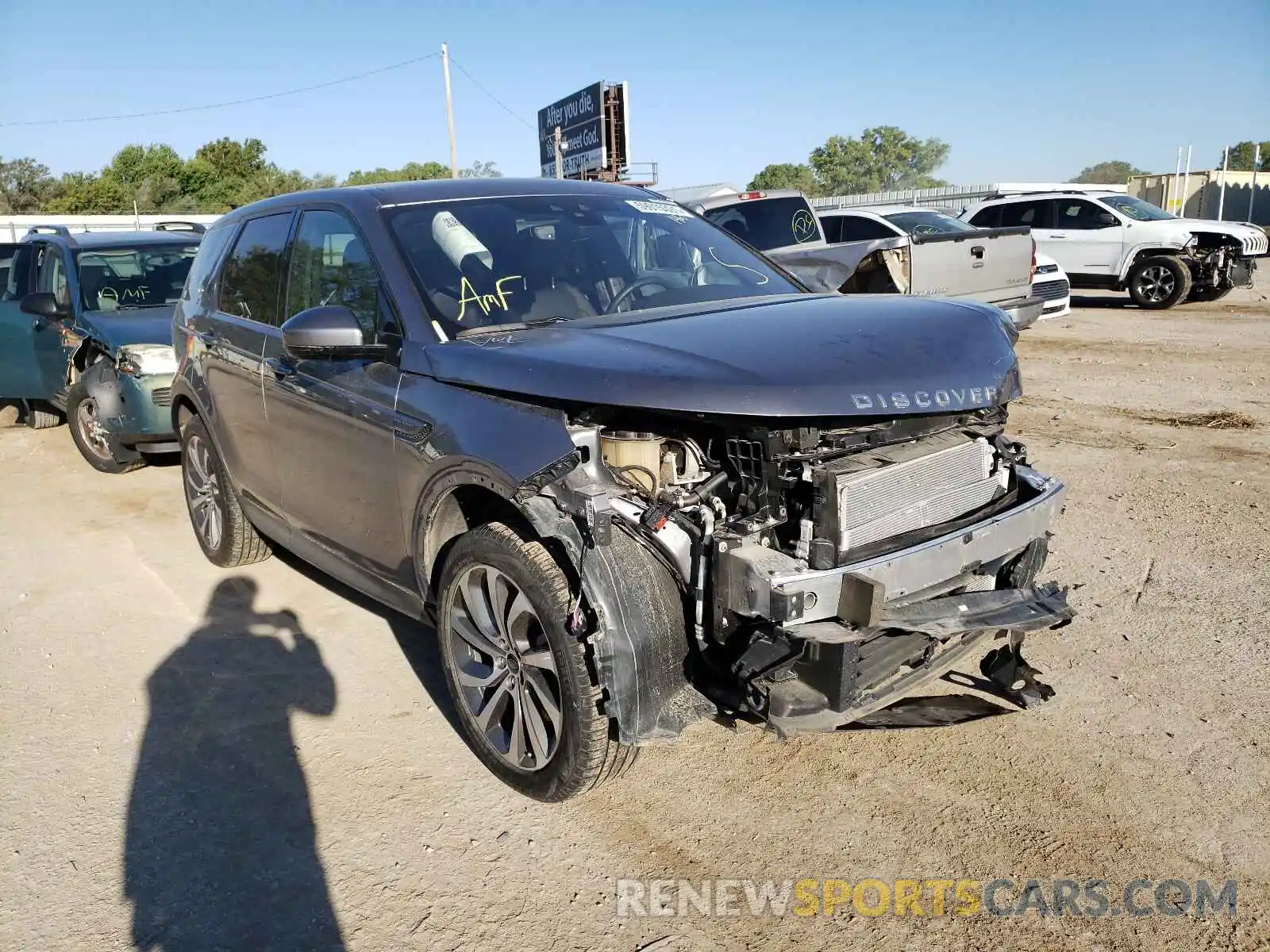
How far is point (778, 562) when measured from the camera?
270cm

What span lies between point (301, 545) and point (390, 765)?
1.32 m

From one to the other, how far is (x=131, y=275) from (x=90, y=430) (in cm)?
139

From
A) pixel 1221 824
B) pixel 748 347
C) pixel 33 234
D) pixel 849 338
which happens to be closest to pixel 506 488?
pixel 748 347

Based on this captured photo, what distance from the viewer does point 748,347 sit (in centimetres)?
281

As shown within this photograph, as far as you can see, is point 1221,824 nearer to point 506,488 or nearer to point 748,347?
point 748,347

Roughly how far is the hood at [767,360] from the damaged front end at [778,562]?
7.5 inches

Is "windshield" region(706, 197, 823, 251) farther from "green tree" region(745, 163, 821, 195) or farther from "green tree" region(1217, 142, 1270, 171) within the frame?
"green tree" region(1217, 142, 1270, 171)

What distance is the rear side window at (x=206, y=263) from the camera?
16.9 ft

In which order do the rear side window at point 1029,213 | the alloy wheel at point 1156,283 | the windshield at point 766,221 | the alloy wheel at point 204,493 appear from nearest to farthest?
the alloy wheel at point 204,493 < the windshield at point 766,221 < the alloy wheel at point 1156,283 < the rear side window at point 1029,213

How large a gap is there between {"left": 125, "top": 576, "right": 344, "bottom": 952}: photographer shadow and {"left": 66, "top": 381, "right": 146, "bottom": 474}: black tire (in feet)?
12.1

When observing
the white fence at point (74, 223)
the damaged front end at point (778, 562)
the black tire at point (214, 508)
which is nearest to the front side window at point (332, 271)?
the damaged front end at point (778, 562)

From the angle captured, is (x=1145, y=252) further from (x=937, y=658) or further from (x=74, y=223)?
(x=74, y=223)

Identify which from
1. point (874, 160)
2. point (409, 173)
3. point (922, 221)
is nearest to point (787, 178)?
point (874, 160)

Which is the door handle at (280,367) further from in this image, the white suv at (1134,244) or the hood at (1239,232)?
the hood at (1239,232)
